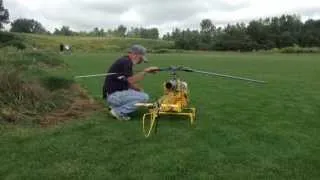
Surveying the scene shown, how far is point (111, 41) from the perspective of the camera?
124 metres

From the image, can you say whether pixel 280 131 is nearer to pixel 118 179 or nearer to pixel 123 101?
pixel 123 101

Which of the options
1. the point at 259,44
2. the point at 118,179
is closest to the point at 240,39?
the point at 259,44

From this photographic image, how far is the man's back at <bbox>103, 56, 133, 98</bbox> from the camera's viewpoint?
11797 millimetres

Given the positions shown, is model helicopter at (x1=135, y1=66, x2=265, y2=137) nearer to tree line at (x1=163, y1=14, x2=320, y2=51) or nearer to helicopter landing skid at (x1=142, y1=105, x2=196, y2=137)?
helicopter landing skid at (x1=142, y1=105, x2=196, y2=137)

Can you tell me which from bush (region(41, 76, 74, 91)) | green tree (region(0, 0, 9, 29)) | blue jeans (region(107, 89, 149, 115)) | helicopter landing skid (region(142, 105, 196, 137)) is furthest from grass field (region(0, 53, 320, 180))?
green tree (region(0, 0, 9, 29))

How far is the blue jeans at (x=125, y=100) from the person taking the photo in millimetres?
11527

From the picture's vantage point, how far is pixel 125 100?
11.5m

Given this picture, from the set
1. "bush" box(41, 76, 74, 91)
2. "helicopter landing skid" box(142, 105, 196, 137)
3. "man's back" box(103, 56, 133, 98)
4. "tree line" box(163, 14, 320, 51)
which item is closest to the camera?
"helicopter landing skid" box(142, 105, 196, 137)

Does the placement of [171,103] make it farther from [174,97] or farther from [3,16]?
[3,16]

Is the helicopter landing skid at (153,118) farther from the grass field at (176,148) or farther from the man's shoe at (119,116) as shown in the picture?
the man's shoe at (119,116)

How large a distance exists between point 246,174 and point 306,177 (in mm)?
794

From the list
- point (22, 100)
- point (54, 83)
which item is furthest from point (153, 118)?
point (54, 83)

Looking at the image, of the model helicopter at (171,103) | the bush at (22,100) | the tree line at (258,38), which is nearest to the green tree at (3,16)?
the tree line at (258,38)

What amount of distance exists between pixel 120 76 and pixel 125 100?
24.2 inches
